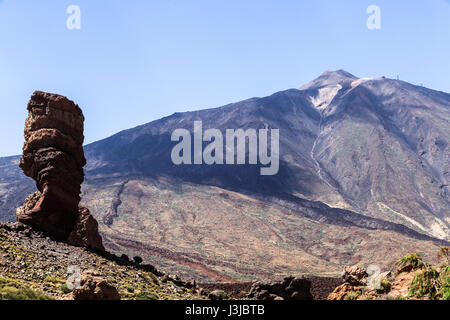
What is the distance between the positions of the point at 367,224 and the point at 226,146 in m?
48.0

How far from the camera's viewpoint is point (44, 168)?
68.8ft

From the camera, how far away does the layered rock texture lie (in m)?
20.7

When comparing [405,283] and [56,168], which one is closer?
[405,283]

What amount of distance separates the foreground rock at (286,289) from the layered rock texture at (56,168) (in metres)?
8.47

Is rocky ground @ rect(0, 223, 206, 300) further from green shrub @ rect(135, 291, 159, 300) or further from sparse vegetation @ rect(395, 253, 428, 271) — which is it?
sparse vegetation @ rect(395, 253, 428, 271)

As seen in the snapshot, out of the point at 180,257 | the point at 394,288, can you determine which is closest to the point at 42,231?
the point at 394,288

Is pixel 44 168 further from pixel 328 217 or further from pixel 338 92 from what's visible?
pixel 338 92

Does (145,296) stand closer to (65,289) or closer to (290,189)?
(65,289)

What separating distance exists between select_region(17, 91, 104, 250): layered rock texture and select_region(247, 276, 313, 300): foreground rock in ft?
27.8

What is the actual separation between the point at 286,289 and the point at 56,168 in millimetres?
12555

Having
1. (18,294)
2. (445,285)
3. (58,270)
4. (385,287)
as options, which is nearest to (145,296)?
(58,270)

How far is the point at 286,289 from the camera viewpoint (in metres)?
20.3

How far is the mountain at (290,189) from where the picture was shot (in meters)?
57.9

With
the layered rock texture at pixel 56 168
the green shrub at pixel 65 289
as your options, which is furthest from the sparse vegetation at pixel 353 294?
the layered rock texture at pixel 56 168
